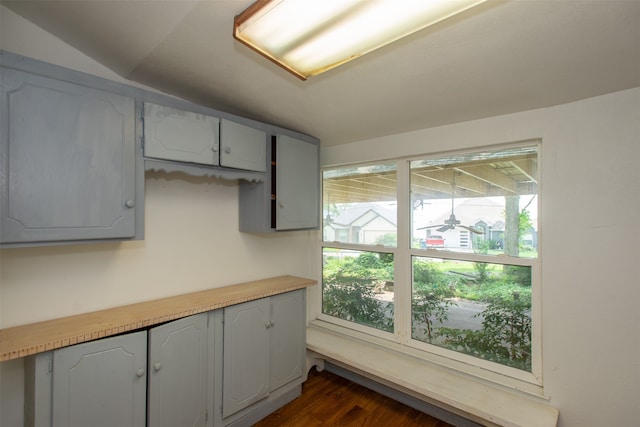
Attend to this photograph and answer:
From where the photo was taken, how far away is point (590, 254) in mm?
1573

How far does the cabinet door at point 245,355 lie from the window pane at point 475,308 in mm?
1189

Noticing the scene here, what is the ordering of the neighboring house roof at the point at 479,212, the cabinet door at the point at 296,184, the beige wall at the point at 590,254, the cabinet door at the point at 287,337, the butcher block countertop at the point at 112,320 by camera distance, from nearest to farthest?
the butcher block countertop at the point at 112,320
the beige wall at the point at 590,254
the neighboring house roof at the point at 479,212
the cabinet door at the point at 287,337
the cabinet door at the point at 296,184

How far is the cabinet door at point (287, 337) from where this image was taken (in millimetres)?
2100

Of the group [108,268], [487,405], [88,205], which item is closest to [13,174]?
[88,205]

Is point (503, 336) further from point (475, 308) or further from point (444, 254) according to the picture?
point (444, 254)

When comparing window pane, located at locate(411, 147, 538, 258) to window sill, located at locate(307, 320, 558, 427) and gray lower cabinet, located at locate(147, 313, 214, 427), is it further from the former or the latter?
gray lower cabinet, located at locate(147, 313, 214, 427)

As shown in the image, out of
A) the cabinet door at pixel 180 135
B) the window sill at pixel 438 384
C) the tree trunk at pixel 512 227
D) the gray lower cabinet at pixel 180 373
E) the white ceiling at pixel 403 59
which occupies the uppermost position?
the white ceiling at pixel 403 59

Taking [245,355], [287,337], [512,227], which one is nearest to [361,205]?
[512,227]

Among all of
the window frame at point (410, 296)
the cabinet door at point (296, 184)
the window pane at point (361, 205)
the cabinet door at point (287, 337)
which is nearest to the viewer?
the window frame at point (410, 296)

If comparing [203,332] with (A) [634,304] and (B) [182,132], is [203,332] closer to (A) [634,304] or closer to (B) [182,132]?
(B) [182,132]

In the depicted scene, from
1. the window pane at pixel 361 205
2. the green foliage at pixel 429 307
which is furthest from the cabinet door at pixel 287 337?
the green foliage at pixel 429 307

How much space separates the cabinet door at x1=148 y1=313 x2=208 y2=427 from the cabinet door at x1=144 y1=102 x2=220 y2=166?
94cm

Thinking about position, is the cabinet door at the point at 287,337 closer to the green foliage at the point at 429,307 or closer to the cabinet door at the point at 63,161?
the green foliage at the point at 429,307

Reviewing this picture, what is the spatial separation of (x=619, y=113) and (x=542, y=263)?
0.88 meters
